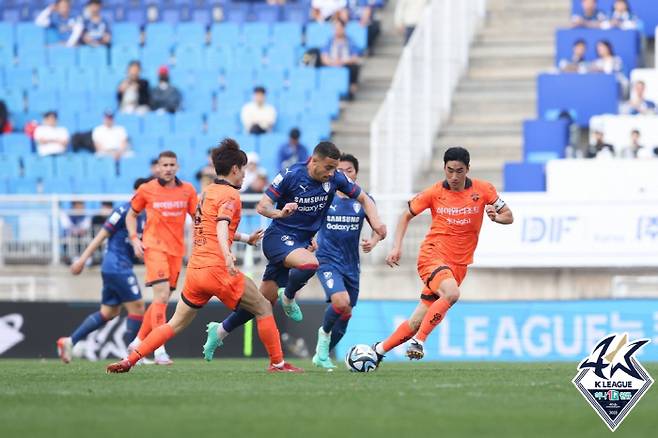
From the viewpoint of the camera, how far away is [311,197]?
14602 mm

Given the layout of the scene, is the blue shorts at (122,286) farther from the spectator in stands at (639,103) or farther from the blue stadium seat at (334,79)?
the spectator in stands at (639,103)

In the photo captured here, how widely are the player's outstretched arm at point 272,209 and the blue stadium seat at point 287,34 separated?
1468 cm

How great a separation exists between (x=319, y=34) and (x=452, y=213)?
557 inches

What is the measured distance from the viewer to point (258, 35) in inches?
1144

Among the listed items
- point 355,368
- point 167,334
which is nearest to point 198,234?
point 167,334

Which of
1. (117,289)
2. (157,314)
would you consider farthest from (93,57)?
(157,314)

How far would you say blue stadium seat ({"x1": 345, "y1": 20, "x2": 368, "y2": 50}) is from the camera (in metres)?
28.5

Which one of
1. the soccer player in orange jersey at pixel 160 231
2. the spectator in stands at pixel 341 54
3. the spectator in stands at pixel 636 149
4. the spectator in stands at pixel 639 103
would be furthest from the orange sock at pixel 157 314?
the spectator in stands at pixel 341 54

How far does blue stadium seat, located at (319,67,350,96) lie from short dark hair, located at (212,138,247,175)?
14.2 meters

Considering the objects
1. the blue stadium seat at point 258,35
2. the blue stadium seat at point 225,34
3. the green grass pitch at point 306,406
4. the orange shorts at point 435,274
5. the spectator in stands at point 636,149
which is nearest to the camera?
the green grass pitch at point 306,406

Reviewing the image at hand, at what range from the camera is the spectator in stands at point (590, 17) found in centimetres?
2700

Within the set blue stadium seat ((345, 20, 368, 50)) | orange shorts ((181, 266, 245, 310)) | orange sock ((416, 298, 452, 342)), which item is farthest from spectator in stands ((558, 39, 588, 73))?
orange shorts ((181, 266, 245, 310))

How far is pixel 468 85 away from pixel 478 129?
1.47 meters

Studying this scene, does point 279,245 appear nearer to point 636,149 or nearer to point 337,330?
point 337,330
